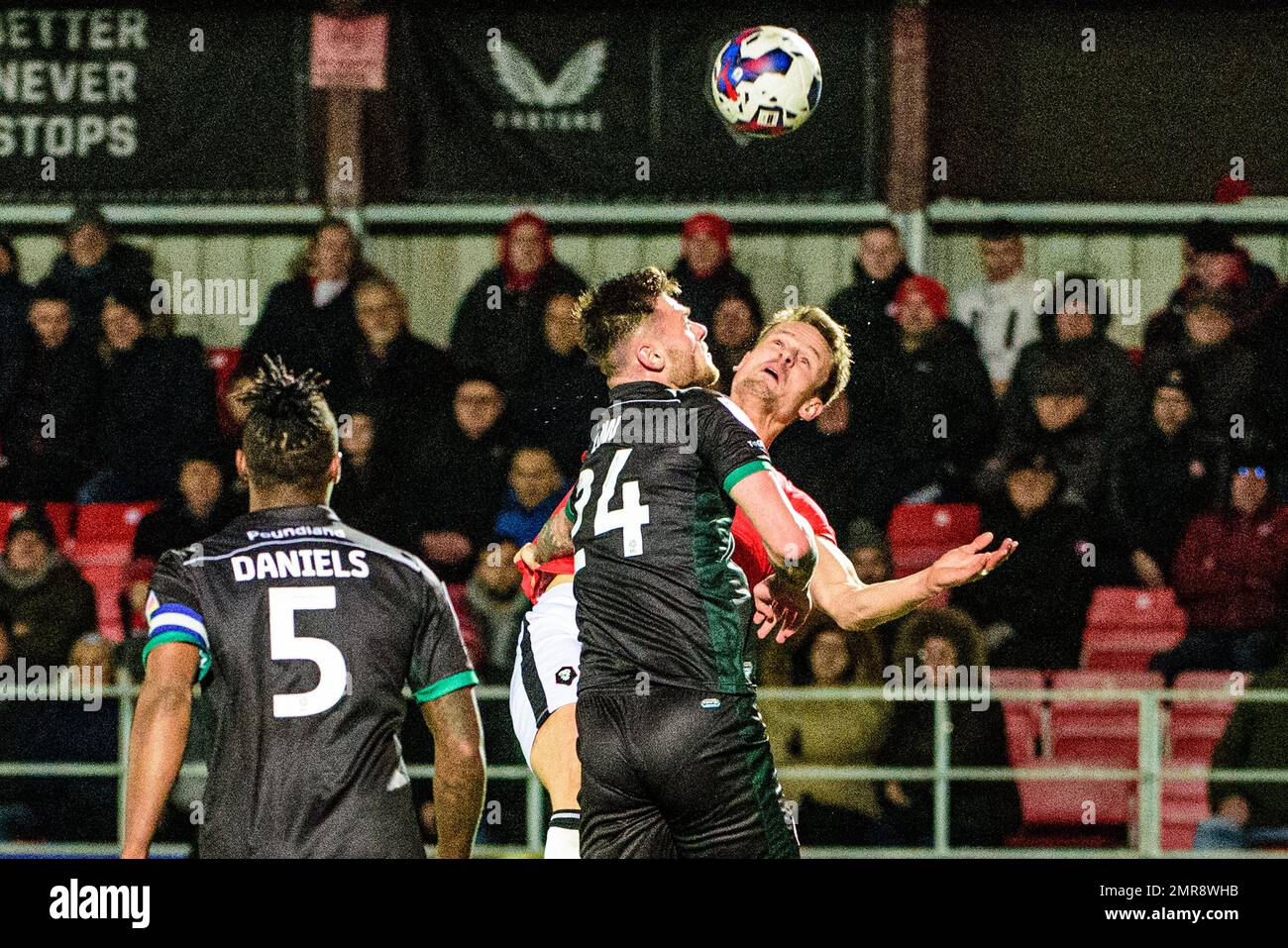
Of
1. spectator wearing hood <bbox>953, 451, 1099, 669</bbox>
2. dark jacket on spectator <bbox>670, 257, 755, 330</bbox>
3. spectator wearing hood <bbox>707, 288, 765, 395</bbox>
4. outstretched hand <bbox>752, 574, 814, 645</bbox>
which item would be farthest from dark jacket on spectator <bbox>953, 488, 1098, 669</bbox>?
outstretched hand <bbox>752, 574, 814, 645</bbox>

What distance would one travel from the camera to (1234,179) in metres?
10.6

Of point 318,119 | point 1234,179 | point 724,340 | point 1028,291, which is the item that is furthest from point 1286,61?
point 318,119

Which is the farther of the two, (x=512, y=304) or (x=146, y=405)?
(x=512, y=304)

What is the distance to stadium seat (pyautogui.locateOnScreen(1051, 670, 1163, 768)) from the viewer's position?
28.0 ft

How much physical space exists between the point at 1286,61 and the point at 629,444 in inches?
276

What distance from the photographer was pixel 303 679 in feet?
14.7

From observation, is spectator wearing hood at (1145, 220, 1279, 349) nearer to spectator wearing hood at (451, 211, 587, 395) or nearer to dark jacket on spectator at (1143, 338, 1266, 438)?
dark jacket on spectator at (1143, 338, 1266, 438)

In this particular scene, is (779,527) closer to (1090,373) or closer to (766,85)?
(766,85)

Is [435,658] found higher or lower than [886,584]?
lower

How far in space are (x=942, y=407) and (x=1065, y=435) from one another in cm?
59

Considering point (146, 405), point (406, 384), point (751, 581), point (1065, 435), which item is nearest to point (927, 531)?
point (1065, 435)

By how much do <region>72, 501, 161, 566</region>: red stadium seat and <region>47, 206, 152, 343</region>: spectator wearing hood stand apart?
953 mm

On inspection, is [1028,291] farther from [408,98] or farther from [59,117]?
[59,117]

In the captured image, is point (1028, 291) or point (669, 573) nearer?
point (669, 573)
